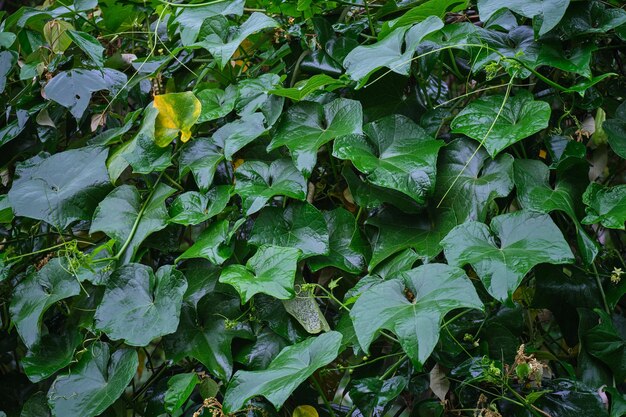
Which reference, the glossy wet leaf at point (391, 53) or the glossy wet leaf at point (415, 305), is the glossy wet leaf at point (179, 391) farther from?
the glossy wet leaf at point (391, 53)

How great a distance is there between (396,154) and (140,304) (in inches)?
18.8

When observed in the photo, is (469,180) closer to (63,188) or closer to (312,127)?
(312,127)

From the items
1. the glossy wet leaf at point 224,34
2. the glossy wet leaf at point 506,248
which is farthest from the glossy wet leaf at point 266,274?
the glossy wet leaf at point 224,34

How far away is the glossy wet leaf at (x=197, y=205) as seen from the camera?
1.16 m

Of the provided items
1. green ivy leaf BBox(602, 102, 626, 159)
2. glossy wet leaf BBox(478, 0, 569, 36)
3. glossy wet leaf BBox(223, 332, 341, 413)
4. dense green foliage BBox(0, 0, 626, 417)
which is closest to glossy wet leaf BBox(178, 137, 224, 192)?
dense green foliage BBox(0, 0, 626, 417)

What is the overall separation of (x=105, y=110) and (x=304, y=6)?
46cm

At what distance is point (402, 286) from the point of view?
3.05 ft

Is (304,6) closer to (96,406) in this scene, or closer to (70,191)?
(70,191)

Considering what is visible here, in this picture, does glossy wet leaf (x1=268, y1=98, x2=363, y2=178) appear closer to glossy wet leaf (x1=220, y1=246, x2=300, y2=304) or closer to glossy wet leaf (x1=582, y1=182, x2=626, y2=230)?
glossy wet leaf (x1=220, y1=246, x2=300, y2=304)

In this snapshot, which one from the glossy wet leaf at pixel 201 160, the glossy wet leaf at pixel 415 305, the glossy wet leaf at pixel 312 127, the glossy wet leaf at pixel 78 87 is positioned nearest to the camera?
the glossy wet leaf at pixel 415 305

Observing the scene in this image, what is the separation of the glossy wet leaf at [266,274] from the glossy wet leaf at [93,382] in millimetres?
247

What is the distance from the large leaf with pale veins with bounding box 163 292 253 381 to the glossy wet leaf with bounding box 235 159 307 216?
0.17 meters

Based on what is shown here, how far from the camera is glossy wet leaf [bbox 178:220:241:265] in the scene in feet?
3.61

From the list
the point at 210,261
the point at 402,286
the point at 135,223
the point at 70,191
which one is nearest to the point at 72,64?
the point at 70,191
